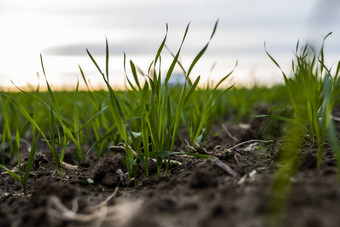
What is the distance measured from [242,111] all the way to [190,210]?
8.17 ft

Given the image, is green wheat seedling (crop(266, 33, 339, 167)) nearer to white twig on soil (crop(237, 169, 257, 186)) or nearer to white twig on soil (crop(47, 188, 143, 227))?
white twig on soil (crop(237, 169, 257, 186))

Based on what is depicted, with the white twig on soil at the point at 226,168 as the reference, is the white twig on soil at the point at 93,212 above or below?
below

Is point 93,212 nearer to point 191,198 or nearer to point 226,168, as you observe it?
point 191,198

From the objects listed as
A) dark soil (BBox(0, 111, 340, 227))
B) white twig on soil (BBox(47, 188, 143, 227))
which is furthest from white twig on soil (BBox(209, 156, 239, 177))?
white twig on soil (BBox(47, 188, 143, 227))

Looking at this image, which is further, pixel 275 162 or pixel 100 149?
pixel 100 149

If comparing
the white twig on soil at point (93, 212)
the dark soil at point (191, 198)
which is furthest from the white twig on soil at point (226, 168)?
the white twig on soil at point (93, 212)

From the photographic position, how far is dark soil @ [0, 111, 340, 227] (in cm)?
85

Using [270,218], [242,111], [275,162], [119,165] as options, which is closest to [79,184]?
[119,165]

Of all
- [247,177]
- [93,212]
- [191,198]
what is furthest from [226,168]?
[93,212]

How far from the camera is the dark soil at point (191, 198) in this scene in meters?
0.85

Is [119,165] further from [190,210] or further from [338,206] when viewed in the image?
[338,206]

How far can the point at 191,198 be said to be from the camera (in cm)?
102

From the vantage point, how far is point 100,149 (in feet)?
6.59

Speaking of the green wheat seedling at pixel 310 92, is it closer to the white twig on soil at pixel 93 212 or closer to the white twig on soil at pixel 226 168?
the white twig on soil at pixel 226 168
